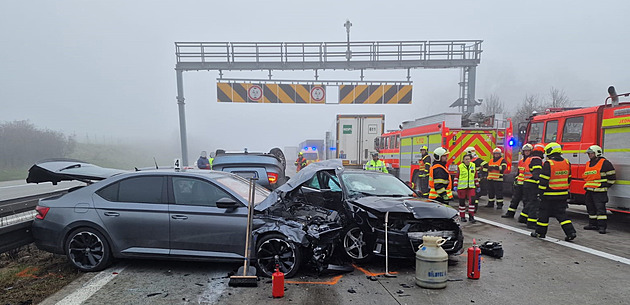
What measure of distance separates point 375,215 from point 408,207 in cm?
51

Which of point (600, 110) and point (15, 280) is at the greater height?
point (600, 110)

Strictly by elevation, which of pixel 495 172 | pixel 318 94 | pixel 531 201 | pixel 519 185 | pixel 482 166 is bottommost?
pixel 531 201

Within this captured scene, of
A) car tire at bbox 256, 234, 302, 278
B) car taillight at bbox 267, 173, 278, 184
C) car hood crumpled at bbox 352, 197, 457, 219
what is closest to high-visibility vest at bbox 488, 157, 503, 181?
car hood crumpled at bbox 352, 197, 457, 219

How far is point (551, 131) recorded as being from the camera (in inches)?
354

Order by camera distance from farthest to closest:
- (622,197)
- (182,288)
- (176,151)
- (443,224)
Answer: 1. (176,151)
2. (622,197)
3. (443,224)
4. (182,288)

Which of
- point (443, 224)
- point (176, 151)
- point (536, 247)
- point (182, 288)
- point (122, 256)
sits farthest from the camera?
point (176, 151)

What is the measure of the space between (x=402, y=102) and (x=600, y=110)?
840 cm

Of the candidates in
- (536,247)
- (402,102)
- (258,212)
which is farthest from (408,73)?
(258,212)

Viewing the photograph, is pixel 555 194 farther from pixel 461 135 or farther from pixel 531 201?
pixel 461 135

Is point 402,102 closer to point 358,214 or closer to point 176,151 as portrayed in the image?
point 358,214

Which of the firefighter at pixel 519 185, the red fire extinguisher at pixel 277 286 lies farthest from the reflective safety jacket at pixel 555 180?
the red fire extinguisher at pixel 277 286

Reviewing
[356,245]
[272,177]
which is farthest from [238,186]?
[272,177]

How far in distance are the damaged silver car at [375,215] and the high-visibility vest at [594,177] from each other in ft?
13.9

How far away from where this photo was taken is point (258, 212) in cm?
455
